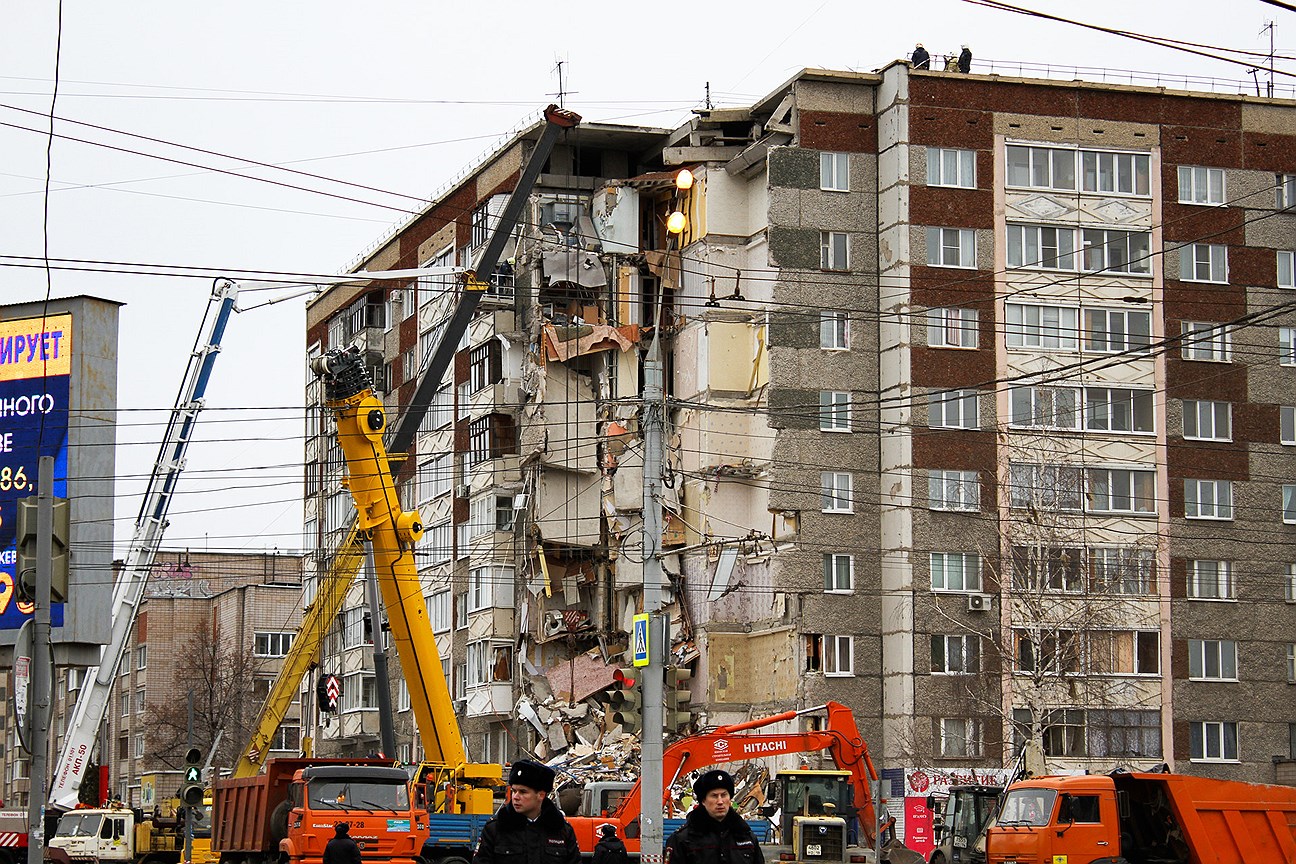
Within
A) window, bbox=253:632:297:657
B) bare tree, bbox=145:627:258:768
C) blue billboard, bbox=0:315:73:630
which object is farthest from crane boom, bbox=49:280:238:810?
window, bbox=253:632:297:657

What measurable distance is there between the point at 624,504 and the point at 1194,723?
19.6 meters

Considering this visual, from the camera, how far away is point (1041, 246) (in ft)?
204

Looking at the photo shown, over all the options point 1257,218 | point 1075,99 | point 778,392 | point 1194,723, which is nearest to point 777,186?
point 778,392

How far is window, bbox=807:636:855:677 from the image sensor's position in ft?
192

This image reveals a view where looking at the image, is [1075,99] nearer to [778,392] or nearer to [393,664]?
[778,392]

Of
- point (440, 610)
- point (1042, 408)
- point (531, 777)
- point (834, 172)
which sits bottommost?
point (531, 777)

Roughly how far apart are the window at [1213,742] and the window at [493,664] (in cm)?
2277

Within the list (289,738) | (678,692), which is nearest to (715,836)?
(678,692)

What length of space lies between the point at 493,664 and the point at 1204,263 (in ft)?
90.1

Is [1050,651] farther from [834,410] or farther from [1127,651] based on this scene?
[834,410]

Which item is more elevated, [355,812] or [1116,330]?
[1116,330]

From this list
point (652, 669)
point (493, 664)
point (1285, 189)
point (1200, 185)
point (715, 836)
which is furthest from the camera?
point (493, 664)

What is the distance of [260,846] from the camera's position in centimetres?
3834

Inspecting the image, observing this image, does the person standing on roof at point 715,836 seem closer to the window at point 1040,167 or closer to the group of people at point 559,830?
the group of people at point 559,830
